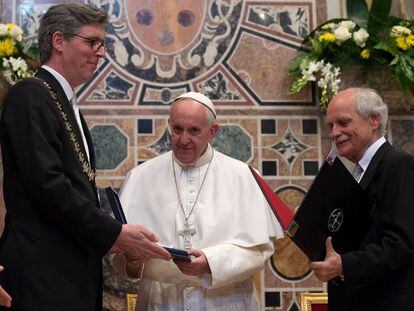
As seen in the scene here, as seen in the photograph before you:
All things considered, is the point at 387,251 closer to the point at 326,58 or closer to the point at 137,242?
the point at 137,242

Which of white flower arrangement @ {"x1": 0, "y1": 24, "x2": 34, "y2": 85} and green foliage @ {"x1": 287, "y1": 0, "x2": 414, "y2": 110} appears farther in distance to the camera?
green foliage @ {"x1": 287, "y1": 0, "x2": 414, "y2": 110}

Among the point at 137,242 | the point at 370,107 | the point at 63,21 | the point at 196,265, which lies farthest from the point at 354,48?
the point at 137,242

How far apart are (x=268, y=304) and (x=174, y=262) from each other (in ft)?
6.49

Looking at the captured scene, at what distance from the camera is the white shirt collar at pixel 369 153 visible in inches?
159

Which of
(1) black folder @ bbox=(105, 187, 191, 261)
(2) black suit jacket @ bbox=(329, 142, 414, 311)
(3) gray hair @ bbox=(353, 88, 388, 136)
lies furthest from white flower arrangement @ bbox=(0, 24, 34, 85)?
(2) black suit jacket @ bbox=(329, 142, 414, 311)

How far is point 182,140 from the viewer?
4.45 meters

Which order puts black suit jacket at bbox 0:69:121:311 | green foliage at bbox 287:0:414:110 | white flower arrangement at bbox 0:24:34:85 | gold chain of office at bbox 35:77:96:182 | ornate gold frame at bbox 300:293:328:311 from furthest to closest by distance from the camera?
green foliage at bbox 287:0:414:110, white flower arrangement at bbox 0:24:34:85, ornate gold frame at bbox 300:293:328:311, gold chain of office at bbox 35:77:96:182, black suit jacket at bbox 0:69:121:311

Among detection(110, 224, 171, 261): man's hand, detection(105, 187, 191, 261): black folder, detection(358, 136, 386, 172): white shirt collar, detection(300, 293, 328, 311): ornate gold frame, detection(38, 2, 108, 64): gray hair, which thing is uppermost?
detection(38, 2, 108, 64): gray hair

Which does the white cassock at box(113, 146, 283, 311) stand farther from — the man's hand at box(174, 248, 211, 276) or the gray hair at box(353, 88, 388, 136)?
the gray hair at box(353, 88, 388, 136)

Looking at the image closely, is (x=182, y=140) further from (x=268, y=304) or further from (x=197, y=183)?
(x=268, y=304)

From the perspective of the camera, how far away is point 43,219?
3.38m

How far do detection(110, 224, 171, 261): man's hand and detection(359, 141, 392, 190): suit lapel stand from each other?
109 centimetres

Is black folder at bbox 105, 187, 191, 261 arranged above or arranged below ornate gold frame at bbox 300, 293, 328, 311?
above

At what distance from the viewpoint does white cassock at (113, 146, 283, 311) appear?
4242mm
